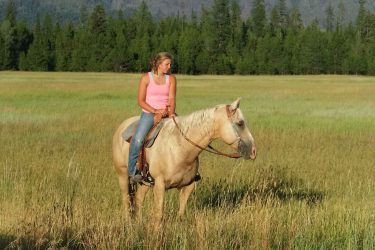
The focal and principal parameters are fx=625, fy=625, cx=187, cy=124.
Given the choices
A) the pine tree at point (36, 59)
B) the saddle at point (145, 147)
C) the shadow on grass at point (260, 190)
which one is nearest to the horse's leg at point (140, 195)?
the saddle at point (145, 147)

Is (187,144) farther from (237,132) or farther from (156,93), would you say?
(156,93)

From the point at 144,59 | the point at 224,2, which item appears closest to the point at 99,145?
the point at 144,59

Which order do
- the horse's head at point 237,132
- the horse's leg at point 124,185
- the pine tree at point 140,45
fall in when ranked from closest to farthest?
the horse's head at point 237,132 < the horse's leg at point 124,185 < the pine tree at point 140,45

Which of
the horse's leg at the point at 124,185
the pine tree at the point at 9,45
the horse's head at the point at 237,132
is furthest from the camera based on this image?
the pine tree at the point at 9,45

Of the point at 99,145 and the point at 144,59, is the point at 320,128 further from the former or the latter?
the point at 144,59

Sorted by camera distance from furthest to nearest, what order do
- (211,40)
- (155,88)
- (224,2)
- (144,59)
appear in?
(224,2), (211,40), (144,59), (155,88)

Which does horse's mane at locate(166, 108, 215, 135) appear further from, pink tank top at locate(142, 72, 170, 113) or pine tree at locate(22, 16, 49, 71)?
pine tree at locate(22, 16, 49, 71)

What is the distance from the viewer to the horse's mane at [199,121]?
7645mm

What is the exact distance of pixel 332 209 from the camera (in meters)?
9.03

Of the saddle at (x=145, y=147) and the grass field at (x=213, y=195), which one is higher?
the saddle at (x=145, y=147)

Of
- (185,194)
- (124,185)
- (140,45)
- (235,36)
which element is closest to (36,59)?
(140,45)

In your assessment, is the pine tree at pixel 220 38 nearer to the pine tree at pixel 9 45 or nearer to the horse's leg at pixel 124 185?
the pine tree at pixel 9 45

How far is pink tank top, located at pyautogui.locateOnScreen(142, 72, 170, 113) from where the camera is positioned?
324 inches

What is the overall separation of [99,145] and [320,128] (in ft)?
28.9
